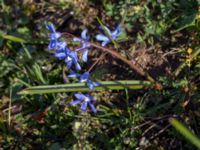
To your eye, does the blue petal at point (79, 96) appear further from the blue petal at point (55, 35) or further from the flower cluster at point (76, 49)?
the blue petal at point (55, 35)

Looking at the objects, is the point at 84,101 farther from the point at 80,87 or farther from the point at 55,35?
the point at 55,35

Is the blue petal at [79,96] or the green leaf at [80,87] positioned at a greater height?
the green leaf at [80,87]

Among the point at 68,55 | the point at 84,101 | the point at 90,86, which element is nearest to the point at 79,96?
the point at 84,101

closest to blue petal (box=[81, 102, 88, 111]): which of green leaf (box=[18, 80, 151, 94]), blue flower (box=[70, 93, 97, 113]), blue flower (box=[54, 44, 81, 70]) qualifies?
blue flower (box=[70, 93, 97, 113])

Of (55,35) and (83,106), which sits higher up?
(55,35)

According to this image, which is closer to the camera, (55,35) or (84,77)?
(55,35)

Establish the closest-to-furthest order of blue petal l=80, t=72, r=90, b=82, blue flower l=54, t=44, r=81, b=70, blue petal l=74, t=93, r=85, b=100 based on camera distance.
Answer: blue flower l=54, t=44, r=81, b=70 → blue petal l=80, t=72, r=90, b=82 → blue petal l=74, t=93, r=85, b=100

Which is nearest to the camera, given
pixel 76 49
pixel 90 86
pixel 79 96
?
pixel 76 49

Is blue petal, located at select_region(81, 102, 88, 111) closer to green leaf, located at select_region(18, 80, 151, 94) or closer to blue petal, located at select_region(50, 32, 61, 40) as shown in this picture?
green leaf, located at select_region(18, 80, 151, 94)

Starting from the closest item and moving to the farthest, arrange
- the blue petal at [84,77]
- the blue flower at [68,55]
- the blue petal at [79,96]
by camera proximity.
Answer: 1. the blue flower at [68,55]
2. the blue petal at [84,77]
3. the blue petal at [79,96]

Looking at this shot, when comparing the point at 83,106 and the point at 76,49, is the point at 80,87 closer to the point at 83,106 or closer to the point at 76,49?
the point at 83,106

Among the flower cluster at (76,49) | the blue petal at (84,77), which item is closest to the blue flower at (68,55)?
the flower cluster at (76,49)

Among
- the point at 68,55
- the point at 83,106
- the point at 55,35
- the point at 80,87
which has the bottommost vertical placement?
the point at 83,106

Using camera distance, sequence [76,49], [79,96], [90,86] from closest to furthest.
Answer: [76,49] < [90,86] < [79,96]
